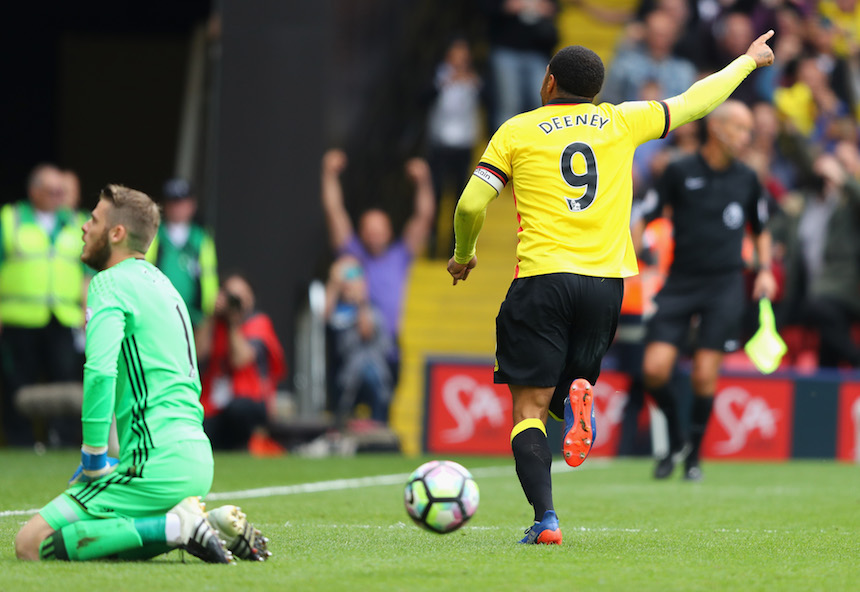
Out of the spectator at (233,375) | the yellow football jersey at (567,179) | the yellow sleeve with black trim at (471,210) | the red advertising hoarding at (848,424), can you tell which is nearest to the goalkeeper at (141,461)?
the yellow sleeve with black trim at (471,210)

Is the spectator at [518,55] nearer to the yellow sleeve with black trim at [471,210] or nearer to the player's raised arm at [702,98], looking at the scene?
the player's raised arm at [702,98]

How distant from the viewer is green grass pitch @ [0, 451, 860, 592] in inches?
183

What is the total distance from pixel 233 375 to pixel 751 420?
4.83m

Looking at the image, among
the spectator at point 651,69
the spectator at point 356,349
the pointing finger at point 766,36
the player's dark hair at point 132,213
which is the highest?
the spectator at point 651,69

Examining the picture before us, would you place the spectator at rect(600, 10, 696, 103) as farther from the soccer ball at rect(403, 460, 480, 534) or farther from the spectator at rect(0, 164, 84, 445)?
the soccer ball at rect(403, 460, 480, 534)

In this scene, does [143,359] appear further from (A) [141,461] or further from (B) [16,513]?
(B) [16,513]

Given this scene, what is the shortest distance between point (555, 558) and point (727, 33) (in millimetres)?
11777

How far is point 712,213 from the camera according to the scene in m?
9.68

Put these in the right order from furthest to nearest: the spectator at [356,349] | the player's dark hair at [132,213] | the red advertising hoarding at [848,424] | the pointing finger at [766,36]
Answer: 1. the spectator at [356,349]
2. the red advertising hoarding at [848,424]
3. the pointing finger at [766,36]
4. the player's dark hair at [132,213]

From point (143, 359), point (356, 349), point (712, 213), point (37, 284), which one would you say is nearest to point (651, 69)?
point (356, 349)

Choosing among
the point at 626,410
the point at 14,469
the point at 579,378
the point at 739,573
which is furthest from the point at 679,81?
the point at 739,573

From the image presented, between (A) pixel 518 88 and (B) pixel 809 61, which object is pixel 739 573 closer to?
(A) pixel 518 88

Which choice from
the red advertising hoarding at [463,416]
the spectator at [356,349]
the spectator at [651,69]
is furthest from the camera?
the spectator at [651,69]

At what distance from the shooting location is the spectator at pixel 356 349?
527 inches
